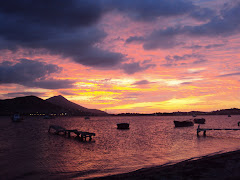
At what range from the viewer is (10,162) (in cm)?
2170

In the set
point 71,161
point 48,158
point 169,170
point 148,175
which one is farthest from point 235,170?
point 48,158

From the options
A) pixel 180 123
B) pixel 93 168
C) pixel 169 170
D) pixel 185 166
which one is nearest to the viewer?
pixel 169 170

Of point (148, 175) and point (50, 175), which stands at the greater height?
point (148, 175)

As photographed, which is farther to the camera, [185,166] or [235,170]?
[185,166]

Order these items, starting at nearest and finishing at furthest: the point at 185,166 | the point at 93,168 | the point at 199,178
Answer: the point at 199,178
the point at 185,166
the point at 93,168

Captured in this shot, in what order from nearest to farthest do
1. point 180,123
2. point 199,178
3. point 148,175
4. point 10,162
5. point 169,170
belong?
point 199,178
point 148,175
point 169,170
point 10,162
point 180,123

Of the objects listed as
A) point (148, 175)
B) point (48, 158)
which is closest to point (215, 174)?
point (148, 175)

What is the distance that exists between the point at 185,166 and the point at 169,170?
1.81 meters

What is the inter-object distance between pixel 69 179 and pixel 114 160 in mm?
7927

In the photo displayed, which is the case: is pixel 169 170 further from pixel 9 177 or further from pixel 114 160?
pixel 9 177

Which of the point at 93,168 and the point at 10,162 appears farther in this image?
the point at 10,162

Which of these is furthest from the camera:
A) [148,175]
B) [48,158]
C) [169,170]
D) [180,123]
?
[180,123]

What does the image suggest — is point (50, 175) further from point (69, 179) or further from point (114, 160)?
point (114, 160)

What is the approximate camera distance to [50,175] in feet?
55.7
